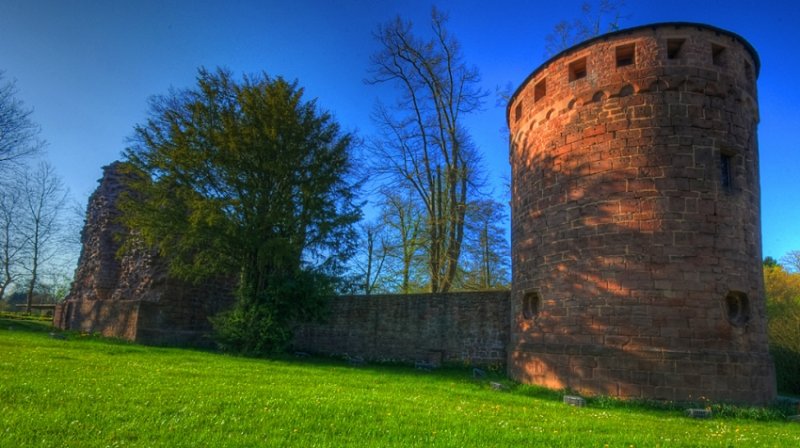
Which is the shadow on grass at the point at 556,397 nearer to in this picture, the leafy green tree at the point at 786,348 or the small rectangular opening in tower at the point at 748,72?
the leafy green tree at the point at 786,348

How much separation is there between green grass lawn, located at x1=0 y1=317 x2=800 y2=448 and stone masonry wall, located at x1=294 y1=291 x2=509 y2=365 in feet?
12.9

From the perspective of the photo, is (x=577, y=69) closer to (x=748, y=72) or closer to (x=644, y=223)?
(x=748, y=72)

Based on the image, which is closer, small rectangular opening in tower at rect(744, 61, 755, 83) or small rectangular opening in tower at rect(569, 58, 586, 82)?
small rectangular opening in tower at rect(744, 61, 755, 83)

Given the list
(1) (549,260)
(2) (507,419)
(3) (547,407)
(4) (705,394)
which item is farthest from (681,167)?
(2) (507,419)

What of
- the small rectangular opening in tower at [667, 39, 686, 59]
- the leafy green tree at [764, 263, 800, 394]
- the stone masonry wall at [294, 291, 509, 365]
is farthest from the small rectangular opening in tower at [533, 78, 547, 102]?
the leafy green tree at [764, 263, 800, 394]

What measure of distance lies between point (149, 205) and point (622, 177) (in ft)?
41.8

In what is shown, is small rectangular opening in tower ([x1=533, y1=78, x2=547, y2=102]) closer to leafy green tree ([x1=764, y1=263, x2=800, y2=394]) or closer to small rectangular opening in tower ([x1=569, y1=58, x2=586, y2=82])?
small rectangular opening in tower ([x1=569, y1=58, x2=586, y2=82])

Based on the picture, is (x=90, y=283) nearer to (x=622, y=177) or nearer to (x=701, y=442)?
(x=622, y=177)

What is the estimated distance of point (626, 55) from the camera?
10594mm

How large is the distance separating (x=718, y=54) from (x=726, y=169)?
7.88 feet

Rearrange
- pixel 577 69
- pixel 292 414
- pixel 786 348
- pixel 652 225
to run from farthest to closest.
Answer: pixel 786 348 < pixel 577 69 < pixel 652 225 < pixel 292 414

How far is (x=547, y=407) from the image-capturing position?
7.89m

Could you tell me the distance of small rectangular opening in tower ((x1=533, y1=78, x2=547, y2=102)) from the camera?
11875mm

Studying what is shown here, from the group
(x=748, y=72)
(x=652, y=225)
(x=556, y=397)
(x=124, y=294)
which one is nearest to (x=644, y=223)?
(x=652, y=225)
